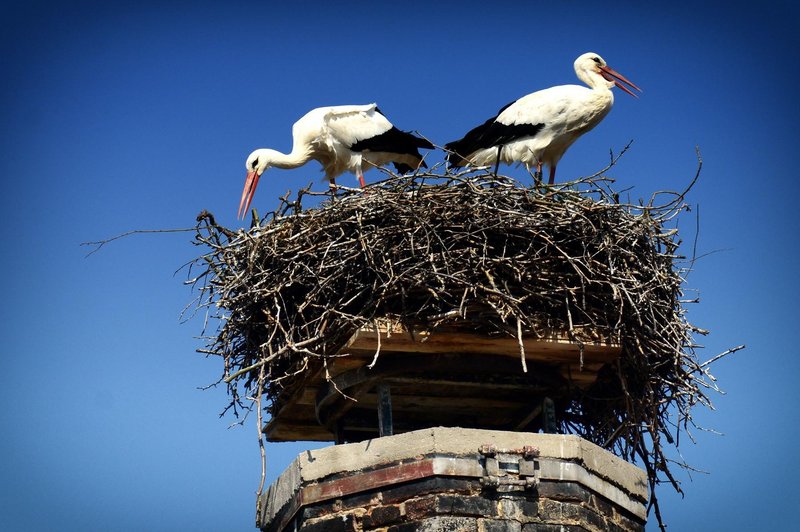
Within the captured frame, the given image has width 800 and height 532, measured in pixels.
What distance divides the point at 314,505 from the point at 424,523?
79cm

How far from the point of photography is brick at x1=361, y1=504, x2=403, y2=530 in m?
7.71

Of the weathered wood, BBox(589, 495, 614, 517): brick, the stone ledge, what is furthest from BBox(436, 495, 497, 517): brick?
the weathered wood

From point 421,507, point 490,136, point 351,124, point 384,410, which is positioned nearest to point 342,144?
point 351,124

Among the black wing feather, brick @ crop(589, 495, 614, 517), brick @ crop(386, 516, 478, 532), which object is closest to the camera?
brick @ crop(386, 516, 478, 532)

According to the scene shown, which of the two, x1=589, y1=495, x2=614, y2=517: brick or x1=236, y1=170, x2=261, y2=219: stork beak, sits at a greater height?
x1=236, y1=170, x2=261, y2=219: stork beak

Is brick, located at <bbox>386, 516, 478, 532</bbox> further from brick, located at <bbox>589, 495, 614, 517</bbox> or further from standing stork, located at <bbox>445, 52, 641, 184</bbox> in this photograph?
standing stork, located at <bbox>445, 52, 641, 184</bbox>

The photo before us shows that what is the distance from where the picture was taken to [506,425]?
9.66 meters

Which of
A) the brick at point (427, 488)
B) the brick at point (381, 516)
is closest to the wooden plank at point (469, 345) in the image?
the brick at point (427, 488)

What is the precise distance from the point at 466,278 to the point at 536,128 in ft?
12.1

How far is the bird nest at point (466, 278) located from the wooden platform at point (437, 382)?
11 cm

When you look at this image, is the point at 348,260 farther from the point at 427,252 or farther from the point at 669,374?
the point at 669,374

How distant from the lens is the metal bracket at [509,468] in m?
7.81

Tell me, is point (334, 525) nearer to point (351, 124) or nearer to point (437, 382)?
point (437, 382)

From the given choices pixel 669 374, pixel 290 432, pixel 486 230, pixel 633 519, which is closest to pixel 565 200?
pixel 486 230
